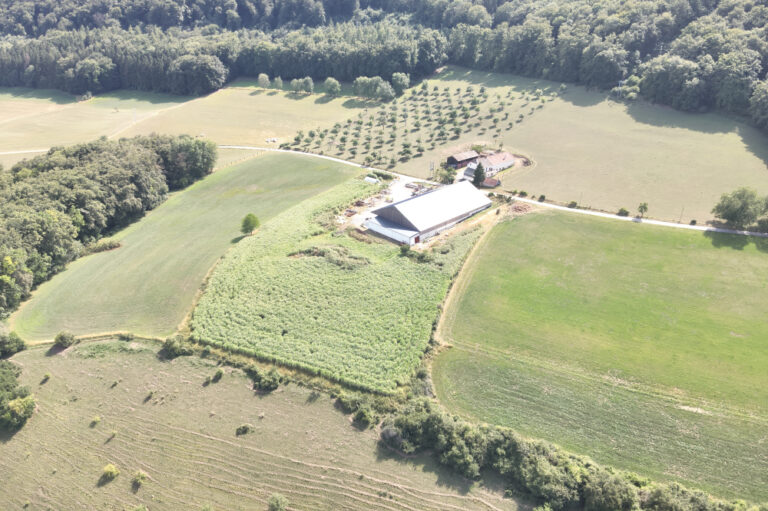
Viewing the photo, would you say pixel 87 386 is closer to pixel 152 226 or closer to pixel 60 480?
pixel 60 480

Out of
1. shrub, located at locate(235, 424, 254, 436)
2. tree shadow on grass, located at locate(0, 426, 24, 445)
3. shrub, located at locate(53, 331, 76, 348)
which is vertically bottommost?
tree shadow on grass, located at locate(0, 426, 24, 445)

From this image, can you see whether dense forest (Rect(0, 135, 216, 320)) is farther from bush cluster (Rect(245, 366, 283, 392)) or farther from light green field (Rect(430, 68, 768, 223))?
light green field (Rect(430, 68, 768, 223))

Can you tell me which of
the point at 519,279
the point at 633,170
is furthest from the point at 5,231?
the point at 633,170

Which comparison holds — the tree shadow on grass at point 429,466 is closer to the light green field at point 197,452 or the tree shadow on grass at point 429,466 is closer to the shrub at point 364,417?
the light green field at point 197,452

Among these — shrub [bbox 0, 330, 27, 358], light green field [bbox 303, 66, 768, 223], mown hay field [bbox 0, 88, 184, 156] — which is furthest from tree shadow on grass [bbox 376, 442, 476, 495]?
mown hay field [bbox 0, 88, 184, 156]

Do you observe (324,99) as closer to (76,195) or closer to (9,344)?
(76,195)

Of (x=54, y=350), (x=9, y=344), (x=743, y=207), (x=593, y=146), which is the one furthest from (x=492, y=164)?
(x=9, y=344)
